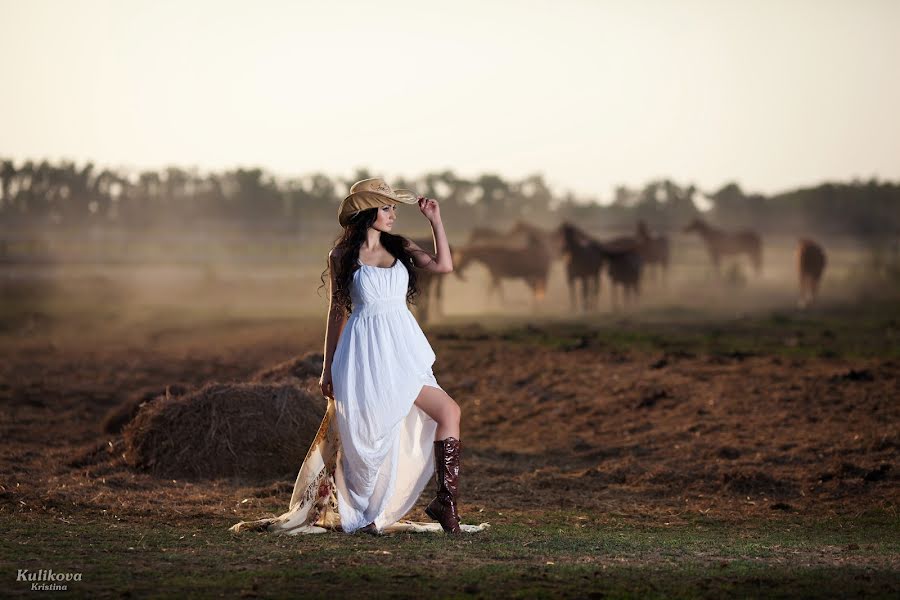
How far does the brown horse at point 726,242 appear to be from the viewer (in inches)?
1838

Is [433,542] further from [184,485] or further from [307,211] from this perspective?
[307,211]

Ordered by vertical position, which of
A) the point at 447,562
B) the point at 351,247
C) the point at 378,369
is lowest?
the point at 447,562

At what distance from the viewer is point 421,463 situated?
841 centimetres

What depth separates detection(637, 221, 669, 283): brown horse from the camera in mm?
41275

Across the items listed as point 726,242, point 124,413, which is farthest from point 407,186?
point 124,413

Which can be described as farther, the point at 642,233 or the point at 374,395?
the point at 642,233

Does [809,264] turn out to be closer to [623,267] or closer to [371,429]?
[623,267]

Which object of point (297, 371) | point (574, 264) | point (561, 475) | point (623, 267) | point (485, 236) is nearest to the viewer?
point (561, 475)

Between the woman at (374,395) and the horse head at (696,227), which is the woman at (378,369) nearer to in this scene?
the woman at (374,395)

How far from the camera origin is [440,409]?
823cm

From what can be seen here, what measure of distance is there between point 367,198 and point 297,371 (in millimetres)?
6668

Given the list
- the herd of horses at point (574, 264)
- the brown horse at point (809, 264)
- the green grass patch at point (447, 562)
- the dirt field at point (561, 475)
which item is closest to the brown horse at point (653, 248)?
the herd of horses at point (574, 264)

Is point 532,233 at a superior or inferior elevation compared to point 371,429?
superior

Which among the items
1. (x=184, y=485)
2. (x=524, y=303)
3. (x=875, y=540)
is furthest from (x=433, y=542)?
(x=524, y=303)
